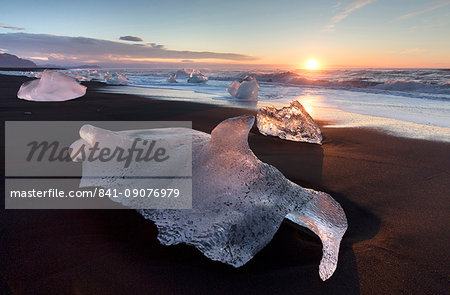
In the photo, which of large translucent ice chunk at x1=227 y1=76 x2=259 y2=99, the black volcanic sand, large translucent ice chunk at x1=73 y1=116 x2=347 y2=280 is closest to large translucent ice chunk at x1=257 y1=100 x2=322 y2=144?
the black volcanic sand

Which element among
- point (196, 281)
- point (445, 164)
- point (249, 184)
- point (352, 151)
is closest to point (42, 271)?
point (196, 281)

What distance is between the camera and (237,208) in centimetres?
141

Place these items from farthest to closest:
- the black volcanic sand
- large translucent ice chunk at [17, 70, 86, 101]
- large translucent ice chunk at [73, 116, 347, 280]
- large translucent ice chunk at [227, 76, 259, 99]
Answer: large translucent ice chunk at [227, 76, 259, 99]
large translucent ice chunk at [17, 70, 86, 101]
large translucent ice chunk at [73, 116, 347, 280]
the black volcanic sand

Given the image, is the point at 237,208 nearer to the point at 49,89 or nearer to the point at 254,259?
the point at 254,259

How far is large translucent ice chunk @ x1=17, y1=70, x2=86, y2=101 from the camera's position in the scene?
A: 6.42 meters

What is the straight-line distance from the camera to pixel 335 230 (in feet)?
4.89

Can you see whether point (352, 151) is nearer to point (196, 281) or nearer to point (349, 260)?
point (349, 260)

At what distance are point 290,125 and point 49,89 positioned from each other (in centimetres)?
615

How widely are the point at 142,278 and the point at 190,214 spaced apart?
0.38m

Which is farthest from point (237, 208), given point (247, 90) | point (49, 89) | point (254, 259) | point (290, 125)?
point (247, 90)

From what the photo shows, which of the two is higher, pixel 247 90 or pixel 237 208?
pixel 247 90

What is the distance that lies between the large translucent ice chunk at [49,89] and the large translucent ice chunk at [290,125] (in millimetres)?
5475

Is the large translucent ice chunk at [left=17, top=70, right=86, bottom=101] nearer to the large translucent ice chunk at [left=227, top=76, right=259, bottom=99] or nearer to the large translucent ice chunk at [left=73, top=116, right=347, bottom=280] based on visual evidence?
the large translucent ice chunk at [left=227, top=76, right=259, bottom=99]

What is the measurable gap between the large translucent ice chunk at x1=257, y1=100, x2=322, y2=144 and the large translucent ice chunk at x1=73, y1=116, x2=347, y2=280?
2060 millimetres
